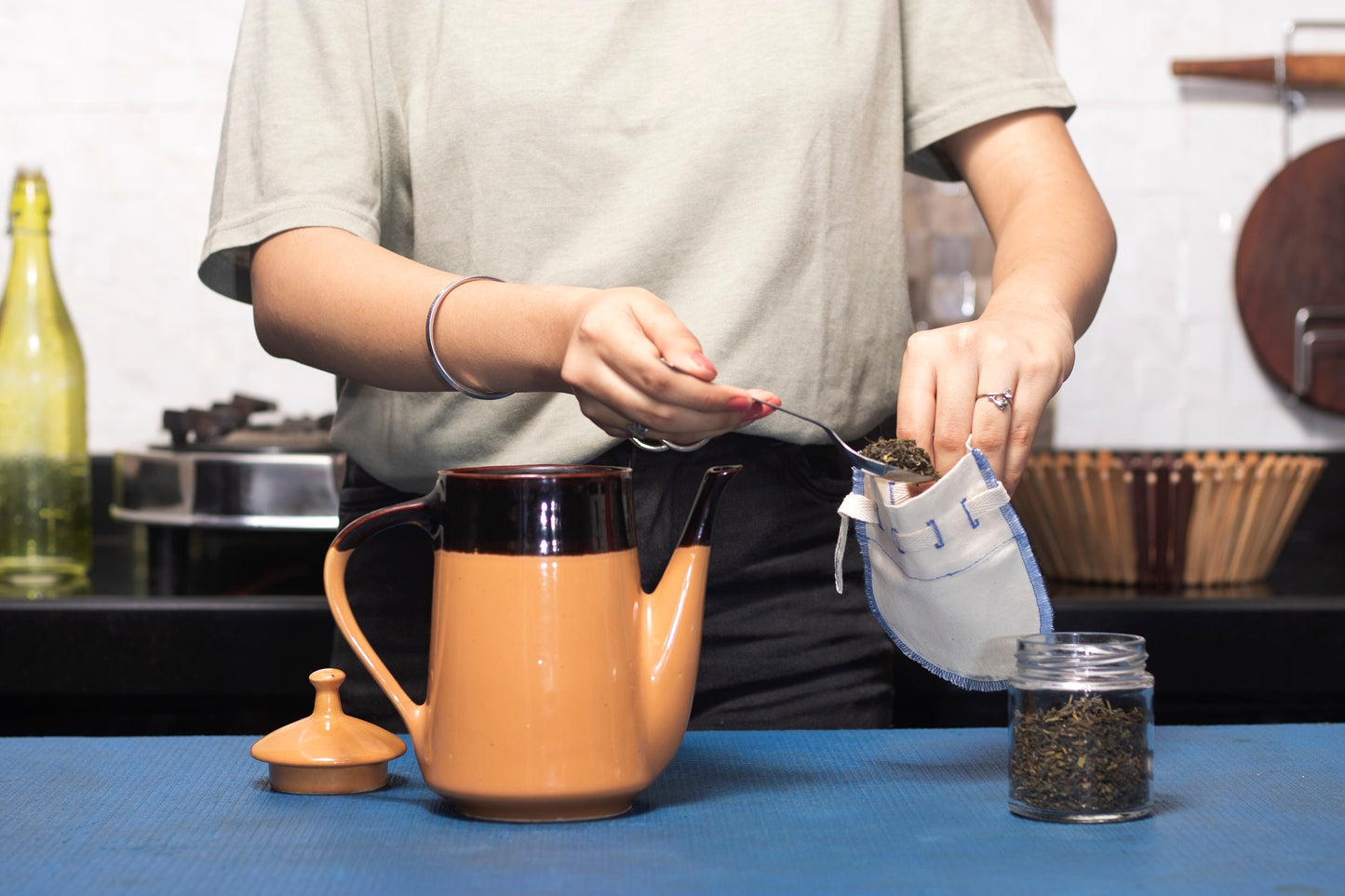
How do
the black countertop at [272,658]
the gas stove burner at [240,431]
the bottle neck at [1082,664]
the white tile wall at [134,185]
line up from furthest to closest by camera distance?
the white tile wall at [134,185] < the gas stove burner at [240,431] < the black countertop at [272,658] < the bottle neck at [1082,664]

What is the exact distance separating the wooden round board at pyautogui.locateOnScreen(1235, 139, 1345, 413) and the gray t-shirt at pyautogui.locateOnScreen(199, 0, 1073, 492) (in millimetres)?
1210

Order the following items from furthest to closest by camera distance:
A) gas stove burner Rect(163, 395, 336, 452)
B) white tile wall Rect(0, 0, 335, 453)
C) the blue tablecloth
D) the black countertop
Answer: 1. white tile wall Rect(0, 0, 335, 453)
2. gas stove burner Rect(163, 395, 336, 452)
3. the black countertop
4. the blue tablecloth

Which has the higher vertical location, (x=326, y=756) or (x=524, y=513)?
(x=524, y=513)

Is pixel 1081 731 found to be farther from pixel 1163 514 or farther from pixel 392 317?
pixel 1163 514

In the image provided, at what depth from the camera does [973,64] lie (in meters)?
0.96

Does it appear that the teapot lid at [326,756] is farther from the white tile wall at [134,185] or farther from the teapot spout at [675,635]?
the white tile wall at [134,185]

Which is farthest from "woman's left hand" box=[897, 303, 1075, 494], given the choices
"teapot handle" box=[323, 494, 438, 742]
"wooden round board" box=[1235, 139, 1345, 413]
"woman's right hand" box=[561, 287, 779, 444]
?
"wooden round board" box=[1235, 139, 1345, 413]

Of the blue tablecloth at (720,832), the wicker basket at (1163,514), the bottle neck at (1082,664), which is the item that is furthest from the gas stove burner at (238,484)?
the bottle neck at (1082,664)

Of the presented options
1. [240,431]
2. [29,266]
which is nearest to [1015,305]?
[240,431]

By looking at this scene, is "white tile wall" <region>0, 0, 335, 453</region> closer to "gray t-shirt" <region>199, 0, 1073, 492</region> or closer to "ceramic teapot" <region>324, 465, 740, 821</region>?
"gray t-shirt" <region>199, 0, 1073, 492</region>

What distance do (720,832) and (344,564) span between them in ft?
0.73

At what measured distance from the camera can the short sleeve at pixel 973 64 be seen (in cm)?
96

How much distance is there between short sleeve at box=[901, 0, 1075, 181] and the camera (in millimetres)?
957

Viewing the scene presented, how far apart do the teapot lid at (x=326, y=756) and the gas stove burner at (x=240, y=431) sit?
2.71ft
